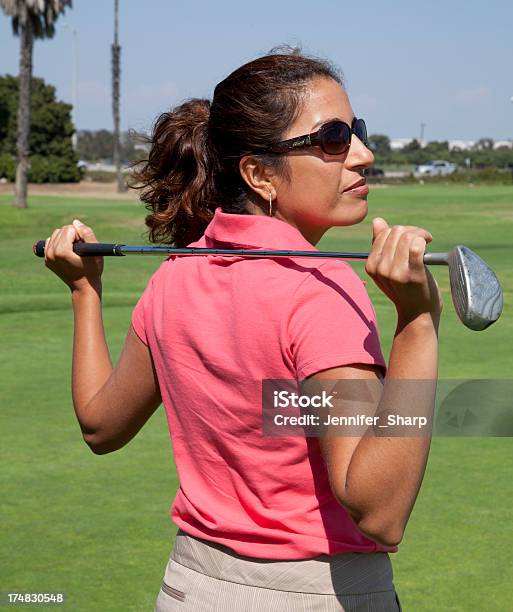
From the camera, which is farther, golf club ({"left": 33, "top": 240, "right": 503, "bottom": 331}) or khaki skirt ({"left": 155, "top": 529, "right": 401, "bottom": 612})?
khaki skirt ({"left": 155, "top": 529, "right": 401, "bottom": 612})

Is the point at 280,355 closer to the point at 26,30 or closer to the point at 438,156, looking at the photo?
the point at 26,30

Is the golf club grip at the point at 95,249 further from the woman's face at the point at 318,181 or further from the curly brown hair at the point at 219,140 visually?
the woman's face at the point at 318,181

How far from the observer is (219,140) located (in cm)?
239

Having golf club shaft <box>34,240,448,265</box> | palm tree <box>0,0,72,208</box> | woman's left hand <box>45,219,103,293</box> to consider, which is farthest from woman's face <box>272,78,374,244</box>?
palm tree <box>0,0,72,208</box>

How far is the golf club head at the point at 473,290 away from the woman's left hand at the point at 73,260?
1.08 m

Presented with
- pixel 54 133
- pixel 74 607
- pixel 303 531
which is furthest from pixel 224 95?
pixel 54 133

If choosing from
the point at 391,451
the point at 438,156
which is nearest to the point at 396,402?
the point at 391,451

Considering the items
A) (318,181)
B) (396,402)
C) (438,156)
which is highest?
(318,181)

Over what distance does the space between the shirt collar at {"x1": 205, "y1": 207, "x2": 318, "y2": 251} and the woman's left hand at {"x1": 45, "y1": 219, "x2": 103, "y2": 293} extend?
51 cm

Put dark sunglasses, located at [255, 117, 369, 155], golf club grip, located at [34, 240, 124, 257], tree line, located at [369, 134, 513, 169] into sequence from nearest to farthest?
dark sunglasses, located at [255, 117, 369, 155] < golf club grip, located at [34, 240, 124, 257] < tree line, located at [369, 134, 513, 169]

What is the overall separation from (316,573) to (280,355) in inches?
16.2

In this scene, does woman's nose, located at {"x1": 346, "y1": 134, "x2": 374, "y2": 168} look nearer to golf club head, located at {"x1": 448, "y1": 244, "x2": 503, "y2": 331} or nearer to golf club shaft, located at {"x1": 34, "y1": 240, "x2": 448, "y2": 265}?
golf club shaft, located at {"x1": 34, "y1": 240, "x2": 448, "y2": 265}

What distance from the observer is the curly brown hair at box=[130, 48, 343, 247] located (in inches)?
89.2

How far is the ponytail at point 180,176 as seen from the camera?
2.63 meters
